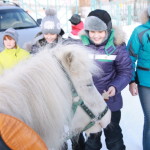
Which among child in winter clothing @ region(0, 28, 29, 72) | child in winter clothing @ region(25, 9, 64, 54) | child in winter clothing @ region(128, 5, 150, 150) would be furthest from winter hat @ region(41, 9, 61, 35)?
child in winter clothing @ region(128, 5, 150, 150)

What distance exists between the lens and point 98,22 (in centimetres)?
214

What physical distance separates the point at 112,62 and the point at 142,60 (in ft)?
1.19

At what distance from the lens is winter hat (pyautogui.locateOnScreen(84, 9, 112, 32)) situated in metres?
2.14

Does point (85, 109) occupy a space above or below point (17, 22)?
above

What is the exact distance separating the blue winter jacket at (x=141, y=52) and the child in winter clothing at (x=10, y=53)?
1016 mm

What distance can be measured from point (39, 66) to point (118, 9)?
13.8 m

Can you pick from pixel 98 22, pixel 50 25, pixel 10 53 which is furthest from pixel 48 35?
pixel 98 22

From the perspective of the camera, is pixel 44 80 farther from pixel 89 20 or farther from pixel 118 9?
pixel 118 9

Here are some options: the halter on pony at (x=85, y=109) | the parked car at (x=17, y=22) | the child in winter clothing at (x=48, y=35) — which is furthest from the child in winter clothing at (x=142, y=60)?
the parked car at (x=17, y=22)

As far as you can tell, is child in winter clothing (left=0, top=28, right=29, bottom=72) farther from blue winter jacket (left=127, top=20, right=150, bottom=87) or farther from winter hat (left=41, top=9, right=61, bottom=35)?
blue winter jacket (left=127, top=20, right=150, bottom=87)

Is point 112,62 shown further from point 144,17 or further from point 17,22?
point 17,22

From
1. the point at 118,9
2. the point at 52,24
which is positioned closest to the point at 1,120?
the point at 52,24

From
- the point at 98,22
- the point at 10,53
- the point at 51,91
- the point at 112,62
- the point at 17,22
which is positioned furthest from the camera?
the point at 17,22

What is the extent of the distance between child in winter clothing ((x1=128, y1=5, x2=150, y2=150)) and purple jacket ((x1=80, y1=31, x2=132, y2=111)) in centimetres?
19
